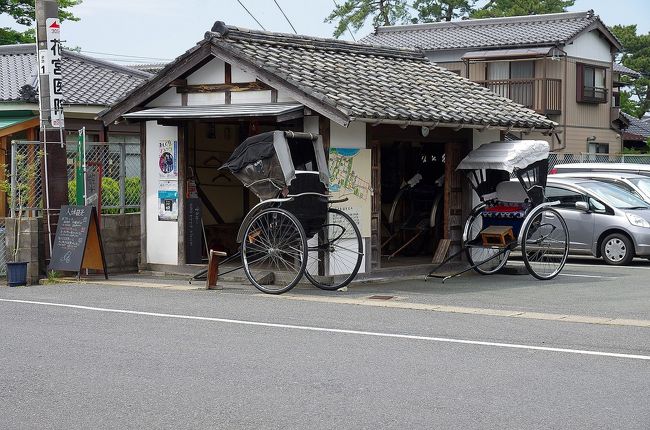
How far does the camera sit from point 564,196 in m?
19.7

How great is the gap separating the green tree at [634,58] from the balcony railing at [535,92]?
16229 millimetres

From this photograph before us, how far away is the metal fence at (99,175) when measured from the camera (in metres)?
15.6

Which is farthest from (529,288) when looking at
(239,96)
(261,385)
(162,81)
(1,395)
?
(1,395)

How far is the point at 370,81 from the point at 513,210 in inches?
117

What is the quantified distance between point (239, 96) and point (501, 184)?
4369 mm

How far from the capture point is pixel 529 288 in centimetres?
1437

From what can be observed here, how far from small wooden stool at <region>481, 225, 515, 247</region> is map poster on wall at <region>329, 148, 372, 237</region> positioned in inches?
70.0

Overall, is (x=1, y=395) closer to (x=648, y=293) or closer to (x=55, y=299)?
(x=55, y=299)

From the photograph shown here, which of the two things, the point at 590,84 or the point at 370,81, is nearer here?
the point at 370,81

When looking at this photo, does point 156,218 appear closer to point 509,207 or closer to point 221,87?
point 221,87

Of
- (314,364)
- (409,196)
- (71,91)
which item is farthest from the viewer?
(71,91)

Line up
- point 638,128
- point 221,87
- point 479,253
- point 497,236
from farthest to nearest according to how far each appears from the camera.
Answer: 1. point 638,128
2. point 479,253
3. point 221,87
4. point 497,236

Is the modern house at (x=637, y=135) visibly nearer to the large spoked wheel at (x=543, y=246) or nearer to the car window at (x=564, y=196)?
the car window at (x=564, y=196)

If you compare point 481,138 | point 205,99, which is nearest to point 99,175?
point 205,99
